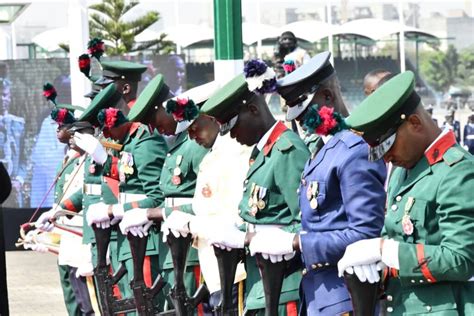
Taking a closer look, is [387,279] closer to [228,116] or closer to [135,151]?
[228,116]

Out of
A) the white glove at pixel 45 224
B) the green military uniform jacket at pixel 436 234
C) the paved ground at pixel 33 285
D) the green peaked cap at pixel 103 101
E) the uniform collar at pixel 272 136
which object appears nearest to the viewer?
the green military uniform jacket at pixel 436 234

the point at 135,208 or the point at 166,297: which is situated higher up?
the point at 135,208

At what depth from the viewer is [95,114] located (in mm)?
9281

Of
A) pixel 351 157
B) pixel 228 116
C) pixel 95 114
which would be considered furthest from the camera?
pixel 95 114

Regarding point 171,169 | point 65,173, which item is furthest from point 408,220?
point 65,173

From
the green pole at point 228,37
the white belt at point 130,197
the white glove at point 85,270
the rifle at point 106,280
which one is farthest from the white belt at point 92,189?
the green pole at point 228,37

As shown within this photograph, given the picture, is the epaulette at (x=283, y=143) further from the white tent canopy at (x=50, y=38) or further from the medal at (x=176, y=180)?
the white tent canopy at (x=50, y=38)

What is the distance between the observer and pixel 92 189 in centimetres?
940

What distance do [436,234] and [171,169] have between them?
355 cm

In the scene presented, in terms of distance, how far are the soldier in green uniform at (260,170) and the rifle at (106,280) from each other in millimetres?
2564

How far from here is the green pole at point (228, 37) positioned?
27.6 ft

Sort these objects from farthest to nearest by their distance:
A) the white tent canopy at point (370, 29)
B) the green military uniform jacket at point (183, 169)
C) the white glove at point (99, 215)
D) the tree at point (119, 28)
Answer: the tree at point (119, 28) → the white tent canopy at point (370, 29) → the white glove at point (99, 215) → the green military uniform jacket at point (183, 169)

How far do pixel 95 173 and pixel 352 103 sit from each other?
1498 centimetres

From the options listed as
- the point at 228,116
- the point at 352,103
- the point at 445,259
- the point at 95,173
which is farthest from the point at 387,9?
the point at 445,259
